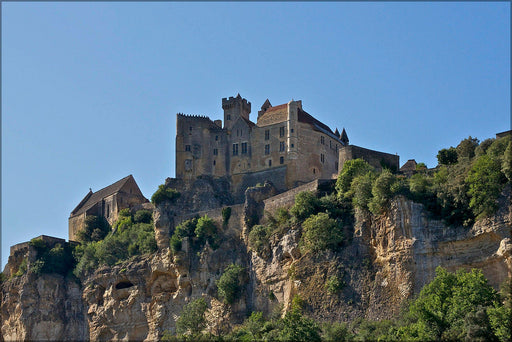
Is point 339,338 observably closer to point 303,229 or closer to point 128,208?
point 303,229

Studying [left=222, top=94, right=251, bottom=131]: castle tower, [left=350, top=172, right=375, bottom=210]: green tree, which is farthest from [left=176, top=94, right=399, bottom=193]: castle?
[left=350, top=172, right=375, bottom=210]: green tree

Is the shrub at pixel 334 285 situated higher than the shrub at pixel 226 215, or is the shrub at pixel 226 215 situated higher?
the shrub at pixel 226 215

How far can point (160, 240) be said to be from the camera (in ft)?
225

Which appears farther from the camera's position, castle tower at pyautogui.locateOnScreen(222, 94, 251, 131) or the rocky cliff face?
castle tower at pyautogui.locateOnScreen(222, 94, 251, 131)

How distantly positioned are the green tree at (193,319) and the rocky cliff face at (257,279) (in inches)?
59.2

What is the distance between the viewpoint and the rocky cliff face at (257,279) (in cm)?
5425

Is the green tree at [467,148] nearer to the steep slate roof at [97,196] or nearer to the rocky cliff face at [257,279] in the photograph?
the rocky cliff face at [257,279]

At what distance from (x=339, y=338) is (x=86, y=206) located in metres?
36.1

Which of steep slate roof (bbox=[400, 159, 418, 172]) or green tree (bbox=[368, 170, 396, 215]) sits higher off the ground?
steep slate roof (bbox=[400, 159, 418, 172])

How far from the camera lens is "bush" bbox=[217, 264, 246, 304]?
62469 millimetres

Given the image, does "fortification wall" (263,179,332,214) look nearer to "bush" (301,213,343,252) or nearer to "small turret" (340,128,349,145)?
"bush" (301,213,343,252)

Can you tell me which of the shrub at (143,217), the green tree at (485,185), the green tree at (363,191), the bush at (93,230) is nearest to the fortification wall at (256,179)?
the shrub at (143,217)

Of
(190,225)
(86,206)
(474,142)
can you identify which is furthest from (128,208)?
(474,142)

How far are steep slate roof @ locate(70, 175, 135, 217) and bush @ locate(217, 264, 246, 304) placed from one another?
65.5 feet
